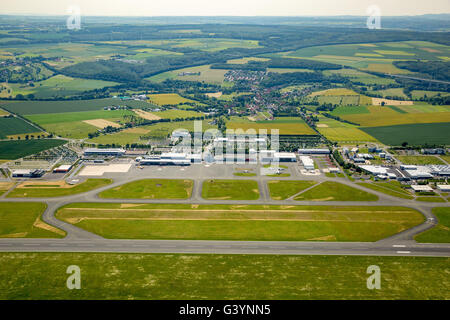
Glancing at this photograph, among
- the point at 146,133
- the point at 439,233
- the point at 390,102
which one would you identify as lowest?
the point at 439,233

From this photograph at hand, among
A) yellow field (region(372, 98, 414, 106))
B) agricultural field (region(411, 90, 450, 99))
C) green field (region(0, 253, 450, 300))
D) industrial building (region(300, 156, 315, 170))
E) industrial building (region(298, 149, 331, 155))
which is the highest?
agricultural field (region(411, 90, 450, 99))

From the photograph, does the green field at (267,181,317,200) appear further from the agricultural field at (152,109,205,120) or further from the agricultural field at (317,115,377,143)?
the agricultural field at (152,109,205,120)

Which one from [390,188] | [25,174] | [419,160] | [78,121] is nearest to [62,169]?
[25,174]

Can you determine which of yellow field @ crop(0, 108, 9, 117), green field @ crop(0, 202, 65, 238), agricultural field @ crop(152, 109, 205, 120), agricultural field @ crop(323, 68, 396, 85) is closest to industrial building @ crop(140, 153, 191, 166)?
green field @ crop(0, 202, 65, 238)

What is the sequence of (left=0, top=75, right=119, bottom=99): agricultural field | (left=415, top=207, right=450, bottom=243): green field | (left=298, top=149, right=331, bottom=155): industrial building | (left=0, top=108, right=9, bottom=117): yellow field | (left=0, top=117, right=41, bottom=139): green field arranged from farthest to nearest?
1. (left=0, top=75, right=119, bottom=99): agricultural field
2. (left=0, top=108, right=9, bottom=117): yellow field
3. (left=0, top=117, right=41, bottom=139): green field
4. (left=298, top=149, right=331, bottom=155): industrial building
5. (left=415, top=207, right=450, bottom=243): green field

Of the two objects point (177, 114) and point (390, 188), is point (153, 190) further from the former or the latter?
point (177, 114)
